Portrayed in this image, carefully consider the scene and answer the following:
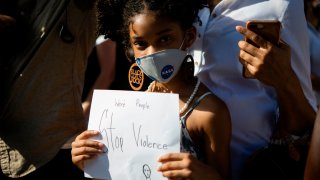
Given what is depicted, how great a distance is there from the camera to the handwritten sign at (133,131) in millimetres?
1789

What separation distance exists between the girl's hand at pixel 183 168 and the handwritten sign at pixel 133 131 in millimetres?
29

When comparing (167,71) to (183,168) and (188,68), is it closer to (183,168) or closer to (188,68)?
(188,68)

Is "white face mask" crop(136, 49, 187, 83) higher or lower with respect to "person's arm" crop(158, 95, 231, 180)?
higher

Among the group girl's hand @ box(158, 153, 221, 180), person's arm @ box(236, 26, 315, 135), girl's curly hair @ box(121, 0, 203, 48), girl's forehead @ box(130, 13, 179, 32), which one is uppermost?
girl's curly hair @ box(121, 0, 203, 48)

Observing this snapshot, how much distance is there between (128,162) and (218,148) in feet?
0.95

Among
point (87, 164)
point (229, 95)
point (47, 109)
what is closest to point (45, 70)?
point (47, 109)

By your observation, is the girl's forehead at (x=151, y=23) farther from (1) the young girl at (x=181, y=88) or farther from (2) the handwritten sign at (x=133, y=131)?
(2) the handwritten sign at (x=133, y=131)

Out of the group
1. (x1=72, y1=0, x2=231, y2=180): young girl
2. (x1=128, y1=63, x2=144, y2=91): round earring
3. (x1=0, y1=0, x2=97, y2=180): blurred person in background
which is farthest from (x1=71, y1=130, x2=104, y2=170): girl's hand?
(x1=0, y1=0, x2=97, y2=180): blurred person in background

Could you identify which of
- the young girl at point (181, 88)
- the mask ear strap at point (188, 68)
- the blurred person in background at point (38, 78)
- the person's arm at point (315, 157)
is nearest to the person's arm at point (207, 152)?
the young girl at point (181, 88)

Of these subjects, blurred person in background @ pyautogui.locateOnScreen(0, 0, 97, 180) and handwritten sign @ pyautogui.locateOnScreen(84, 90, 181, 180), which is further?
blurred person in background @ pyautogui.locateOnScreen(0, 0, 97, 180)

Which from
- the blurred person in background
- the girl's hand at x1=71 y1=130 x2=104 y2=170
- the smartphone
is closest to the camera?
the smartphone

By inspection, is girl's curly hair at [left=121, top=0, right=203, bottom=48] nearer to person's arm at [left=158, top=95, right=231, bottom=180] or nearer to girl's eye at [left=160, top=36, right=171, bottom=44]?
girl's eye at [left=160, top=36, right=171, bottom=44]

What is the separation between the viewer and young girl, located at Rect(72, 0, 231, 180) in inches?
69.5

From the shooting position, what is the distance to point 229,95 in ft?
6.40
